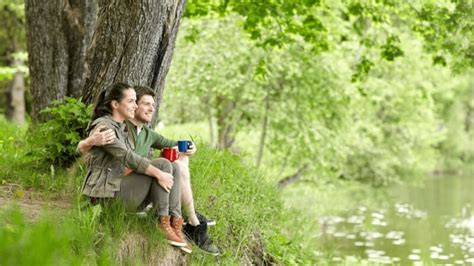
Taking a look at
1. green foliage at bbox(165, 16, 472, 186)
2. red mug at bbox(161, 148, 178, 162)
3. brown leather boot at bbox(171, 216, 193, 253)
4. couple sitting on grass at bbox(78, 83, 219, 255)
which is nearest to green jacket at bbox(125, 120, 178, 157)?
couple sitting on grass at bbox(78, 83, 219, 255)

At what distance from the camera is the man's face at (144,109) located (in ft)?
19.9

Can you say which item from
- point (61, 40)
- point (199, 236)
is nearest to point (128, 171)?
point (199, 236)

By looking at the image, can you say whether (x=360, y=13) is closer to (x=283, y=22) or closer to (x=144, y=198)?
(x=283, y=22)

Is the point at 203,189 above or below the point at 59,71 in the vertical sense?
below

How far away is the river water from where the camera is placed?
50.5ft

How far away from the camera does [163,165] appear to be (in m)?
5.61

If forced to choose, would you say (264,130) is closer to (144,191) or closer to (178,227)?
(178,227)

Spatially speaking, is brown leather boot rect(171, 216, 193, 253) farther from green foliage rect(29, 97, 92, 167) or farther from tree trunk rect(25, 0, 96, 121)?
tree trunk rect(25, 0, 96, 121)

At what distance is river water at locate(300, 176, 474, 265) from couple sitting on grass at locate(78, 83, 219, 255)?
16.7 ft

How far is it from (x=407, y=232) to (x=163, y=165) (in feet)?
51.5

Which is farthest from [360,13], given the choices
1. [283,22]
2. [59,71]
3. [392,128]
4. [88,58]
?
[392,128]

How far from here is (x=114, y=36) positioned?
7.17 meters

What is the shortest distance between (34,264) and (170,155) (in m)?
2.45

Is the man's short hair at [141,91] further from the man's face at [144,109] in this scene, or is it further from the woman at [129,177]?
the woman at [129,177]
